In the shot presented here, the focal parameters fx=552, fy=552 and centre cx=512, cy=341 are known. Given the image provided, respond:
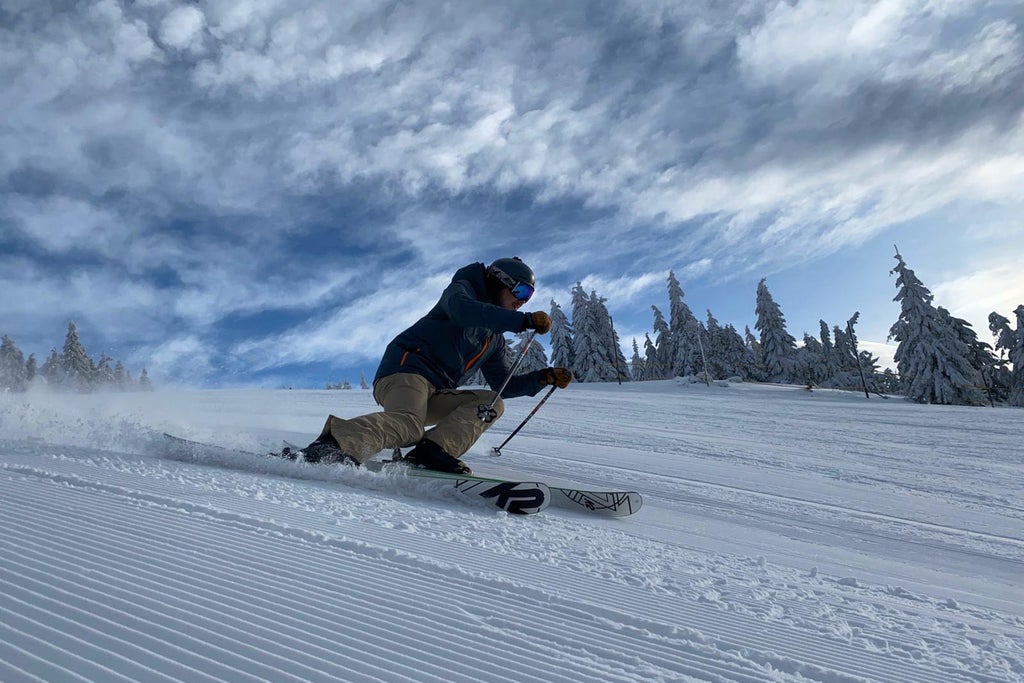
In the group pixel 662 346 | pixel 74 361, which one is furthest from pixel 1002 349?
pixel 74 361

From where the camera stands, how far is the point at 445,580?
2.09 meters

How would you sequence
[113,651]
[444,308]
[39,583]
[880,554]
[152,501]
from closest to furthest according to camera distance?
[113,651], [39,583], [152,501], [880,554], [444,308]

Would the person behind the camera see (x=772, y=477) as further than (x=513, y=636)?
Yes

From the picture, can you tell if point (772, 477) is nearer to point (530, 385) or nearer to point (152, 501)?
point (530, 385)

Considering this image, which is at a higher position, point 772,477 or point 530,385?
point 530,385

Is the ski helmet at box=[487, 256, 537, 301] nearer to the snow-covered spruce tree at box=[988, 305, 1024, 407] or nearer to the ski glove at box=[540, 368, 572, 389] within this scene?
the ski glove at box=[540, 368, 572, 389]

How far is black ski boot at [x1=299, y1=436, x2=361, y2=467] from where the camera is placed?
403 centimetres

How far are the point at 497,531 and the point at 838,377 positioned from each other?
55.2 m

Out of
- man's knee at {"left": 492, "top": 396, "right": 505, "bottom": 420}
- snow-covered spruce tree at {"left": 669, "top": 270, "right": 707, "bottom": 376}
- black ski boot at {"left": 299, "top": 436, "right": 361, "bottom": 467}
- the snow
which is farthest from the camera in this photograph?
snow-covered spruce tree at {"left": 669, "top": 270, "right": 707, "bottom": 376}

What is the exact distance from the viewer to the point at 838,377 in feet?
163

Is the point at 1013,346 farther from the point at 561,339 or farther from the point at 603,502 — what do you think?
the point at 603,502

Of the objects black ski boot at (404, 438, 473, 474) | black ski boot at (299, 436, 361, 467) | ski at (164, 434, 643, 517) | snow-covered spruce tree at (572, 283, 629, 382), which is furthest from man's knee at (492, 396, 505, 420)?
snow-covered spruce tree at (572, 283, 629, 382)

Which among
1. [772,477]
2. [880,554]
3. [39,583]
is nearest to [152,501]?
[39,583]

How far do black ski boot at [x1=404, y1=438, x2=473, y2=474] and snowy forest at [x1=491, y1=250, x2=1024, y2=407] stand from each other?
65.7 ft
